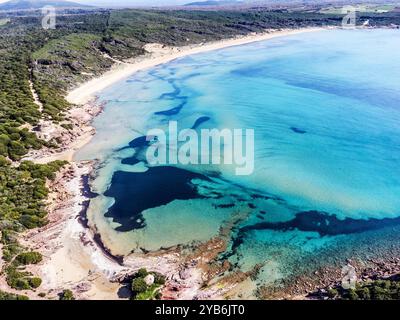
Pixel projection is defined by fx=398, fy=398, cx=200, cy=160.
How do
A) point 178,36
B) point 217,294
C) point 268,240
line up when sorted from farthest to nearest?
point 178,36 < point 268,240 < point 217,294

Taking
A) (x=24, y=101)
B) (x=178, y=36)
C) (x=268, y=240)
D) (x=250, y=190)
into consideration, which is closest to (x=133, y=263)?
(x=268, y=240)

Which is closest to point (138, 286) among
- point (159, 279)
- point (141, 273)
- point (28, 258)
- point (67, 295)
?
point (141, 273)

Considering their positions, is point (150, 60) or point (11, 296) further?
point (150, 60)

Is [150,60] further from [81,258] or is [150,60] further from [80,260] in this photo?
[80,260]

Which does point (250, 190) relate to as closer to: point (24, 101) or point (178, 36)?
point (24, 101)

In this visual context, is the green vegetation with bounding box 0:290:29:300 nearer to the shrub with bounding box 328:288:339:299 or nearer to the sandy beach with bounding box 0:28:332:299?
the sandy beach with bounding box 0:28:332:299

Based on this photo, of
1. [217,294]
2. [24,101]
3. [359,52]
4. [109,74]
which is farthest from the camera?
[359,52]
